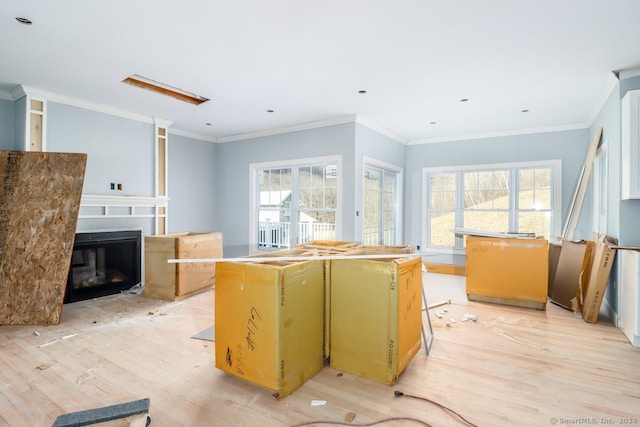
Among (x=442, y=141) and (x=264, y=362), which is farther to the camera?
(x=442, y=141)

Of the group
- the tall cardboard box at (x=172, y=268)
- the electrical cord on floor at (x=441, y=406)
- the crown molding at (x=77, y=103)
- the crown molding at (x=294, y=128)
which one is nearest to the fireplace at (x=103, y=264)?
the tall cardboard box at (x=172, y=268)

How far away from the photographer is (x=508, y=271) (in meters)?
4.07

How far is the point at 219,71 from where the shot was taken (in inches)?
133

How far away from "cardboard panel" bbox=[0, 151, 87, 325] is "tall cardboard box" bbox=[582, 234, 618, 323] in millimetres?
5481

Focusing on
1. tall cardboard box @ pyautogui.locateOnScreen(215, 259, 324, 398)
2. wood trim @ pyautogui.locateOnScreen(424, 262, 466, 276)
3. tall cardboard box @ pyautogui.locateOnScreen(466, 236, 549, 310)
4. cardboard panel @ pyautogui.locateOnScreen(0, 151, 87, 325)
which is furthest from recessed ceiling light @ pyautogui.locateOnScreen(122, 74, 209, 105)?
wood trim @ pyautogui.locateOnScreen(424, 262, 466, 276)

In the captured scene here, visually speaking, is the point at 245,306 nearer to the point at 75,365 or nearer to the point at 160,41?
the point at 75,365

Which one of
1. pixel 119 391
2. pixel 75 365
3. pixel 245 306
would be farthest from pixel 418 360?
pixel 75 365

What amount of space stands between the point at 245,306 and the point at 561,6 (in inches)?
115

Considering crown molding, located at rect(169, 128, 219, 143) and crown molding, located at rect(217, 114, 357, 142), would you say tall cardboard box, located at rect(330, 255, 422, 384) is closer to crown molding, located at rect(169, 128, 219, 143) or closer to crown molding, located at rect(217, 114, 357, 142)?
crown molding, located at rect(217, 114, 357, 142)

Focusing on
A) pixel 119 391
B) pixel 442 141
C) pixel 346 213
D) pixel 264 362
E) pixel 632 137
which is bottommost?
pixel 119 391

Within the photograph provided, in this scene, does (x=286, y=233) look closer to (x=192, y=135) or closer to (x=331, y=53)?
(x=192, y=135)

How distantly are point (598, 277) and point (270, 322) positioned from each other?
343 centimetres

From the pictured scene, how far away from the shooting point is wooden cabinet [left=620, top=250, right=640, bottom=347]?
2826mm

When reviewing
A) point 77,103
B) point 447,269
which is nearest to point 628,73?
point 447,269
